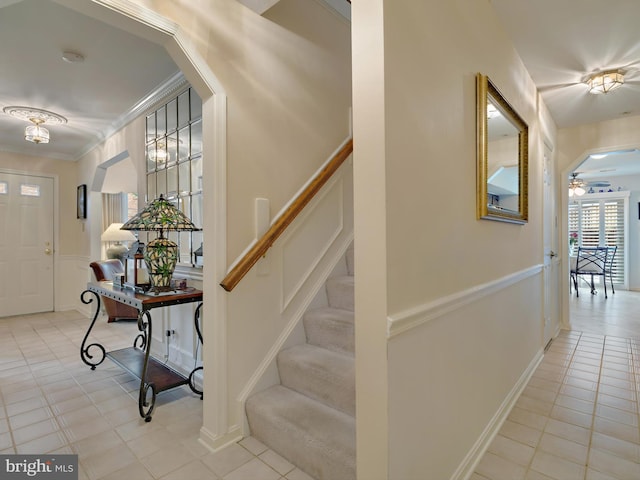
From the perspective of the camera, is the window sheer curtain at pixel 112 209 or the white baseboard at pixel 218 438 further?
the window sheer curtain at pixel 112 209

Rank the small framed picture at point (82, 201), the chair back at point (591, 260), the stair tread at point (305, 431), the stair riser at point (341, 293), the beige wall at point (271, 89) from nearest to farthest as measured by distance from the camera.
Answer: the stair tread at point (305, 431)
the beige wall at point (271, 89)
the stair riser at point (341, 293)
the small framed picture at point (82, 201)
the chair back at point (591, 260)

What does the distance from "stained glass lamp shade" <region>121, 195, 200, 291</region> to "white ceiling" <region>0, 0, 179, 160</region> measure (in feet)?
4.10

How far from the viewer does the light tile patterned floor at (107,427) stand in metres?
1.69

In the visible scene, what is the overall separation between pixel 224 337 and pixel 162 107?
242 centimetres

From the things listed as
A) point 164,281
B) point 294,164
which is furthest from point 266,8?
point 164,281

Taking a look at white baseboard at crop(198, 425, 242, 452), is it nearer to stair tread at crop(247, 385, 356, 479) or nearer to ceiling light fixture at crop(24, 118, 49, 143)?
stair tread at crop(247, 385, 356, 479)

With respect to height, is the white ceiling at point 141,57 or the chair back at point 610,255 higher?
the white ceiling at point 141,57

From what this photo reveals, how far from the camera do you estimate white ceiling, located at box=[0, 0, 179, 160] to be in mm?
2258

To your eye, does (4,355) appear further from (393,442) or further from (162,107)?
(393,442)

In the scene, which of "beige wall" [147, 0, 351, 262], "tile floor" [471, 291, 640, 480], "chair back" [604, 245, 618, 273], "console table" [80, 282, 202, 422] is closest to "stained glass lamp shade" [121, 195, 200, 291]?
"console table" [80, 282, 202, 422]

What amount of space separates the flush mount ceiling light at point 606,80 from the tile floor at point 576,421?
2.40 m

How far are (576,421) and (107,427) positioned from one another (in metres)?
2.93

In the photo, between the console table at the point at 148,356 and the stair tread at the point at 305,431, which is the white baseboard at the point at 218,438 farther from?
the console table at the point at 148,356

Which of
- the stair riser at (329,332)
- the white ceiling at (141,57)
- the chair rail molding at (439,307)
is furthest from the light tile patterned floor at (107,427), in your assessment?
the white ceiling at (141,57)
